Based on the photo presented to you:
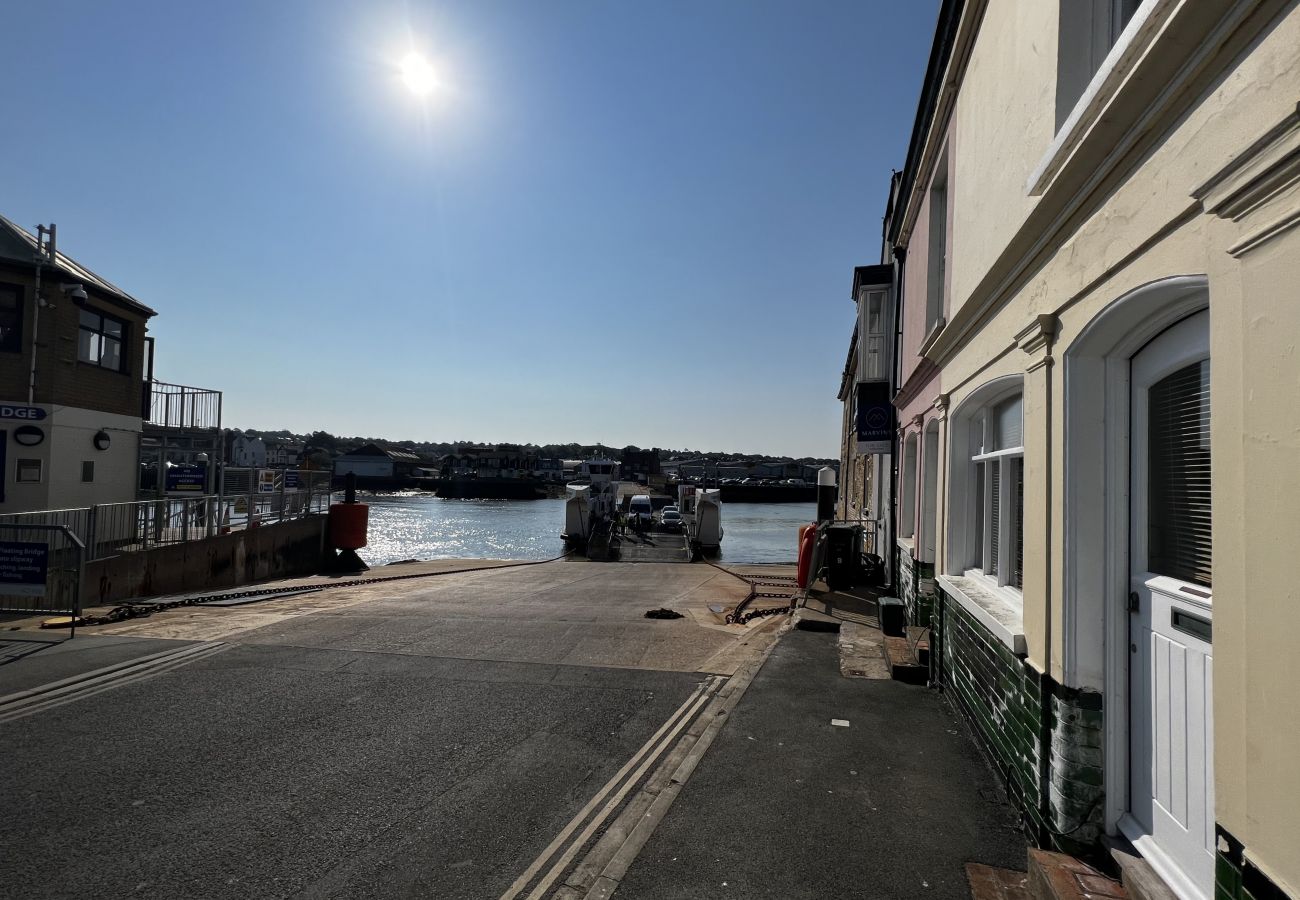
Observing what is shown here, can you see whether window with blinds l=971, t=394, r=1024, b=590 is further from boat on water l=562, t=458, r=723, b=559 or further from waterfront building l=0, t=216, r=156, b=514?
boat on water l=562, t=458, r=723, b=559

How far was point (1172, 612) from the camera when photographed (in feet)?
10.2

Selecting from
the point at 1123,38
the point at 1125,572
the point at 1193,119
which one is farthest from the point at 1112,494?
the point at 1123,38

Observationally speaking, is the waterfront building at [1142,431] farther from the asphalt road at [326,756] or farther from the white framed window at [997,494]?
the asphalt road at [326,756]

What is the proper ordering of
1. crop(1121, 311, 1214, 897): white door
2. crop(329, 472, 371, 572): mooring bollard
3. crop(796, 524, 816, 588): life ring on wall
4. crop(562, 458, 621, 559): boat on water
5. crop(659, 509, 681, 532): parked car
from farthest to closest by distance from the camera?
crop(659, 509, 681, 532): parked car < crop(562, 458, 621, 559): boat on water < crop(329, 472, 371, 572): mooring bollard < crop(796, 524, 816, 588): life ring on wall < crop(1121, 311, 1214, 897): white door

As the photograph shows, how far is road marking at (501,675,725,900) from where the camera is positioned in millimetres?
3637

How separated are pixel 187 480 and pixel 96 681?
12.2m

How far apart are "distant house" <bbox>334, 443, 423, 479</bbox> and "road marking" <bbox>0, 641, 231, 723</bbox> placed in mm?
122822

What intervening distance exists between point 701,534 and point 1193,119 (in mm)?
37316

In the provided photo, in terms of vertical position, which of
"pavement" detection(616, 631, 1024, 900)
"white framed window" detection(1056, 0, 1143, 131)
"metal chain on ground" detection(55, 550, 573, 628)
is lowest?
"metal chain on ground" detection(55, 550, 573, 628)

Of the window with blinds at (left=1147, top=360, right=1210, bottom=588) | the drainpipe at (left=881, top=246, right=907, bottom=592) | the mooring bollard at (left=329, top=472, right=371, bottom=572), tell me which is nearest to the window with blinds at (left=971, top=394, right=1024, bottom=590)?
the window with blinds at (left=1147, top=360, right=1210, bottom=588)

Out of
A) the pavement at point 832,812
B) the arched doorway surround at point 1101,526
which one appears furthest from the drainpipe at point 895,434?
the arched doorway surround at point 1101,526

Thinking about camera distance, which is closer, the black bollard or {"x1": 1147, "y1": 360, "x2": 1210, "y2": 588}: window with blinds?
{"x1": 1147, "y1": 360, "x2": 1210, "y2": 588}: window with blinds

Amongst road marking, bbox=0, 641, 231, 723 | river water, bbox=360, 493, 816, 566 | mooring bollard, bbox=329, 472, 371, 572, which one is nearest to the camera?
road marking, bbox=0, 641, 231, 723

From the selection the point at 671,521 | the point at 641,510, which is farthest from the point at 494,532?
the point at 671,521
